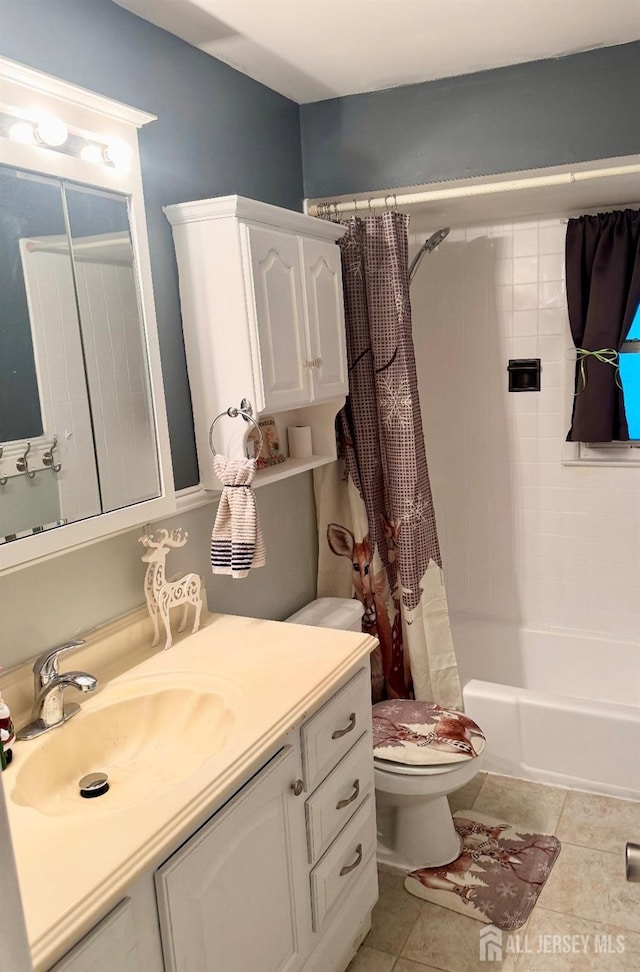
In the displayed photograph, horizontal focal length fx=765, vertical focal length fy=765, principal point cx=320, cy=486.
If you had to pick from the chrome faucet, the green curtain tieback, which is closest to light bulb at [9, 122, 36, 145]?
the chrome faucet

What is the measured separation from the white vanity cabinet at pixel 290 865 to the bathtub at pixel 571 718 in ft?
2.81

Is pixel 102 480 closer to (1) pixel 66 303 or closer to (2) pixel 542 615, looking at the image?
(1) pixel 66 303

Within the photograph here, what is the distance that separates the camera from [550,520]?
326 centimetres

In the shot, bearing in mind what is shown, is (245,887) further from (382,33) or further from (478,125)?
(478,125)

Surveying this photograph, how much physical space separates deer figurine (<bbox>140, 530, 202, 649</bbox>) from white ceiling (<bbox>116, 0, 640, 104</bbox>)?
131 cm

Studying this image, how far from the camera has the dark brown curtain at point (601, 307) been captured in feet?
9.42

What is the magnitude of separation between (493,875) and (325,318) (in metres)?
1.75

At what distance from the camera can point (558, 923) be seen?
206 cm

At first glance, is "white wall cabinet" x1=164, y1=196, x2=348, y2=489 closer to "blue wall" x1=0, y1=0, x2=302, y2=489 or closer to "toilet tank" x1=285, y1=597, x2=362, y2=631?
"blue wall" x1=0, y1=0, x2=302, y2=489

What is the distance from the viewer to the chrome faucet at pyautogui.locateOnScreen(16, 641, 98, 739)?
1.57 metres

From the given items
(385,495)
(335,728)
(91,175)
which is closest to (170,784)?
(335,728)

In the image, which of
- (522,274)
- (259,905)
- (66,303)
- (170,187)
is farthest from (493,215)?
(259,905)

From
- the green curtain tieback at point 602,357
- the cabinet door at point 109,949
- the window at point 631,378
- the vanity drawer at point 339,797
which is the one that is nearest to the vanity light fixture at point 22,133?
the cabinet door at point 109,949

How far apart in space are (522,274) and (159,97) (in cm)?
169
